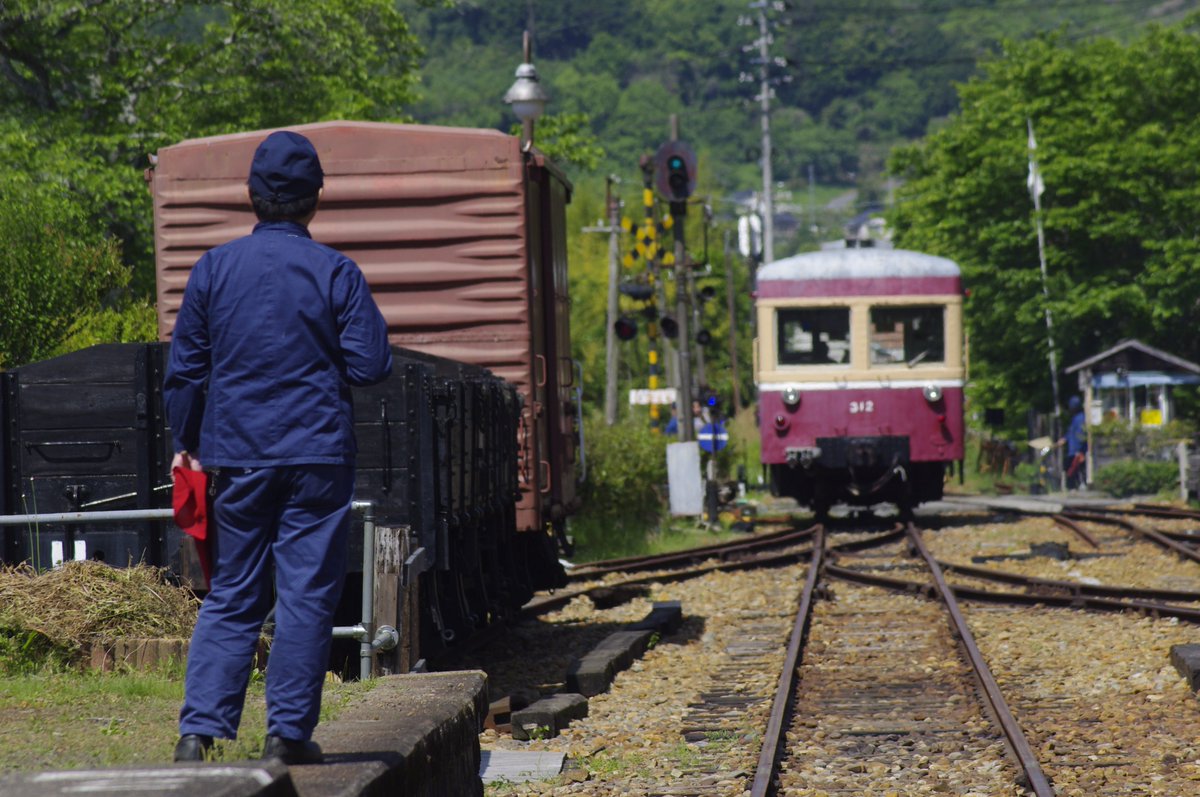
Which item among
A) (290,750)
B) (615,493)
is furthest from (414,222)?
(615,493)

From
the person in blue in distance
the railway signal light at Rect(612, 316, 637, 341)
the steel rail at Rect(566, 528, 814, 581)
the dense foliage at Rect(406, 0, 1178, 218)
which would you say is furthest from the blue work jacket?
the dense foliage at Rect(406, 0, 1178, 218)

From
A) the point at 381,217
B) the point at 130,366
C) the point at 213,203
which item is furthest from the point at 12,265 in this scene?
the point at 130,366

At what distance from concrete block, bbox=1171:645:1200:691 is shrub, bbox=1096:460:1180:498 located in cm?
2166

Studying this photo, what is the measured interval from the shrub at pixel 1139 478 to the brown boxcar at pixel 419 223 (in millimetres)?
21216

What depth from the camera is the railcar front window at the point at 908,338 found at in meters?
21.0

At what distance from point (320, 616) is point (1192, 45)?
40.9 meters

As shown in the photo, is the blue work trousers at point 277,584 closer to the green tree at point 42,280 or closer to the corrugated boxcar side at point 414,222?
the corrugated boxcar side at point 414,222

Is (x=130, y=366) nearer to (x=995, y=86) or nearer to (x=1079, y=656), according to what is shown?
(x=1079, y=656)

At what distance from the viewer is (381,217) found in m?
11.4

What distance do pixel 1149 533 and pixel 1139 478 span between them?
1283 cm

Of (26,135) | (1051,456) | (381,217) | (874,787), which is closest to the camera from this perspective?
(874,787)

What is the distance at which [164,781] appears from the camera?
354cm

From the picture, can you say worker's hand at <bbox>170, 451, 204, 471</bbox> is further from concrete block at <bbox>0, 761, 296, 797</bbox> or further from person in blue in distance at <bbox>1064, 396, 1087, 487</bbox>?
person in blue in distance at <bbox>1064, 396, 1087, 487</bbox>

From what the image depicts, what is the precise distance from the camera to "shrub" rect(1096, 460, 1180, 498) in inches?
1201
